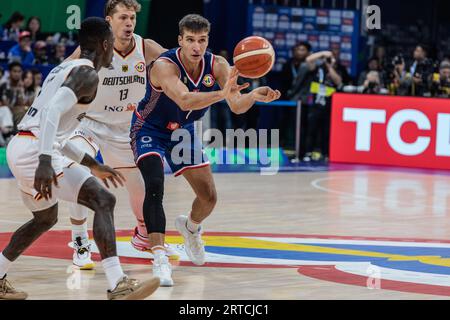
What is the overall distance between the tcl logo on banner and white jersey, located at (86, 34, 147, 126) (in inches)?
354

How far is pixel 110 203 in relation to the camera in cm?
715

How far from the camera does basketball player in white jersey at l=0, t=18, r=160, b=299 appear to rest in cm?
689

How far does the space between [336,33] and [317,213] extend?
924 cm

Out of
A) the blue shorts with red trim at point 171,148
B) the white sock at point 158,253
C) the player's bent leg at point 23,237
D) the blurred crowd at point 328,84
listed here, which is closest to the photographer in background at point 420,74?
the blurred crowd at point 328,84

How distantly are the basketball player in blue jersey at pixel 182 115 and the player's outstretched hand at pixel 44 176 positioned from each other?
5.09 ft

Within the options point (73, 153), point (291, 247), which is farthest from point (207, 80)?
point (291, 247)

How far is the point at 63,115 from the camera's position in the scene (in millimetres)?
7219

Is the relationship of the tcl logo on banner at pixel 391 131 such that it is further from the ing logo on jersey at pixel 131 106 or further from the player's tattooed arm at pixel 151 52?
the ing logo on jersey at pixel 131 106

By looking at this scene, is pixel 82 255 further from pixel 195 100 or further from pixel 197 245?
pixel 195 100

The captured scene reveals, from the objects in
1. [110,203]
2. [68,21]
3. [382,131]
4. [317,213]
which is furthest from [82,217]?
[68,21]

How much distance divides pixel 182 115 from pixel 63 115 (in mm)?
1815

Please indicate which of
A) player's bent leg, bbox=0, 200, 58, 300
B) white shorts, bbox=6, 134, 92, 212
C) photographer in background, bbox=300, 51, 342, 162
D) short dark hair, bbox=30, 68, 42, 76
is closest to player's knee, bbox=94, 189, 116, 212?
white shorts, bbox=6, 134, 92, 212

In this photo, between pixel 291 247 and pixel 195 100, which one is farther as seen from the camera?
pixel 291 247

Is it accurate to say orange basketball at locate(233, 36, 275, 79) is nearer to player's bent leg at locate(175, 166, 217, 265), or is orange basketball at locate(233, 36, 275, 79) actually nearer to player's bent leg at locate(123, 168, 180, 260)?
player's bent leg at locate(175, 166, 217, 265)
